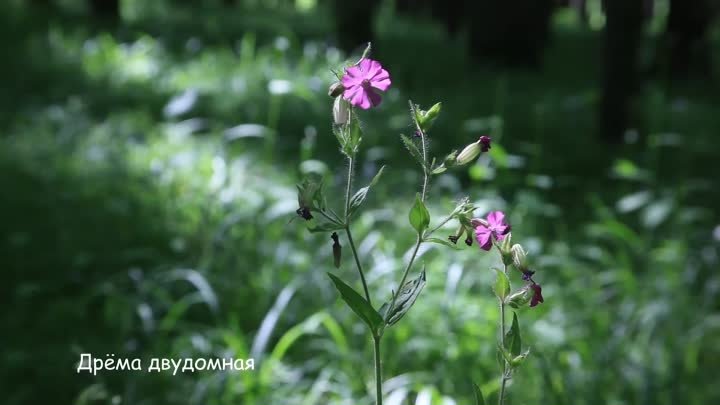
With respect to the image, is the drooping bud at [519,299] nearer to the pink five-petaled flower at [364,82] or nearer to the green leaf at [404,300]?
the green leaf at [404,300]

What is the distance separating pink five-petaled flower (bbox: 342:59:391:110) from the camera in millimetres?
1048

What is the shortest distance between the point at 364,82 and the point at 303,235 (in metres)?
2.53

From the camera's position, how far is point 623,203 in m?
4.01

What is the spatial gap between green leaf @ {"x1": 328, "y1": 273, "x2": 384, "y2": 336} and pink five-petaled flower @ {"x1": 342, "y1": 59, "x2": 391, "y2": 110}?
220mm

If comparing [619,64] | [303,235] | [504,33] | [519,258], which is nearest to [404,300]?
[519,258]

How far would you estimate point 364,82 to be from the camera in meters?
1.06

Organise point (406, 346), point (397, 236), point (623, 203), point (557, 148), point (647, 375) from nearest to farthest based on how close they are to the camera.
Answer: point (647, 375) → point (406, 346) → point (397, 236) → point (623, 203) → point (557, 148)

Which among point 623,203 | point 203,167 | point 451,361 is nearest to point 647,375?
point 451,361

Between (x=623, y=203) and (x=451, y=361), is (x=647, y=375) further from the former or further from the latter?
(x=623, y=203)

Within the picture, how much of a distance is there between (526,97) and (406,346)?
171 inches

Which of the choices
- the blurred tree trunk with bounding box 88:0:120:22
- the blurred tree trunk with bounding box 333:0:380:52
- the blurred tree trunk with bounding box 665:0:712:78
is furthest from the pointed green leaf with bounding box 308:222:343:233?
the blurred tree trunk with bounding box 88:0:120:22

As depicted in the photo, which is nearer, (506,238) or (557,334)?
(506,238)

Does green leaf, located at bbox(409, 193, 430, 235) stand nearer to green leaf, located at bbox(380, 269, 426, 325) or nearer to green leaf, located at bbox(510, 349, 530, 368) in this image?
green leaf, located at bbox(380, 269, 426, 325)

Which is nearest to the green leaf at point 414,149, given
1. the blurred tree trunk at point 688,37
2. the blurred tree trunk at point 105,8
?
the blurred tree trunk at point 688,37
